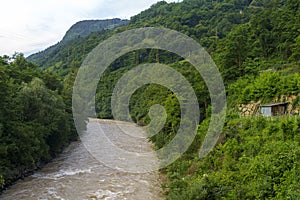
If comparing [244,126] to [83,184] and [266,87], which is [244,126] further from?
[83,184]

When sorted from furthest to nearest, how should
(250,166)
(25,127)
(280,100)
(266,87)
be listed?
(266,87)
(25,127)
(280,100)
(250,166)

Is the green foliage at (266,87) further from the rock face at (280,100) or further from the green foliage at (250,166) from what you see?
the green foliage at (250,166)

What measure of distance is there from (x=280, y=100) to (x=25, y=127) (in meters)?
18.0

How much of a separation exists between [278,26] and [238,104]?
20.9m

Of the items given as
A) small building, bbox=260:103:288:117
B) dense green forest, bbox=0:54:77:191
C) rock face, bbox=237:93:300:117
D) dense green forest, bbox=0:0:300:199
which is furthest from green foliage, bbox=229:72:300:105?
dense green forest, bbox=0:54:77:191

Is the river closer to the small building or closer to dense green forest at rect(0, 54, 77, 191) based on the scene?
dense green forest at rect(0, 54, 77, 191)

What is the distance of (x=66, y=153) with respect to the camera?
30.6m

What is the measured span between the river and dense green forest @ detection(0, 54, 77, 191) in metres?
1.13

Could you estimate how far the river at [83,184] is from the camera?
17.9m

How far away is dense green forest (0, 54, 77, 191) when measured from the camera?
65.8 feet

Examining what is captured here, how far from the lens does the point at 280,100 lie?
21.1 meters

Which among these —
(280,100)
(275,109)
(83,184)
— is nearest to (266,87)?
(280,100)

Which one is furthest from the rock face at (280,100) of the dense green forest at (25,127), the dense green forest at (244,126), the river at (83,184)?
the dense green forest at (25,127)

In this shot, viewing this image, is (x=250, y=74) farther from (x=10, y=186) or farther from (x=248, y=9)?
(x=248, y=9)
